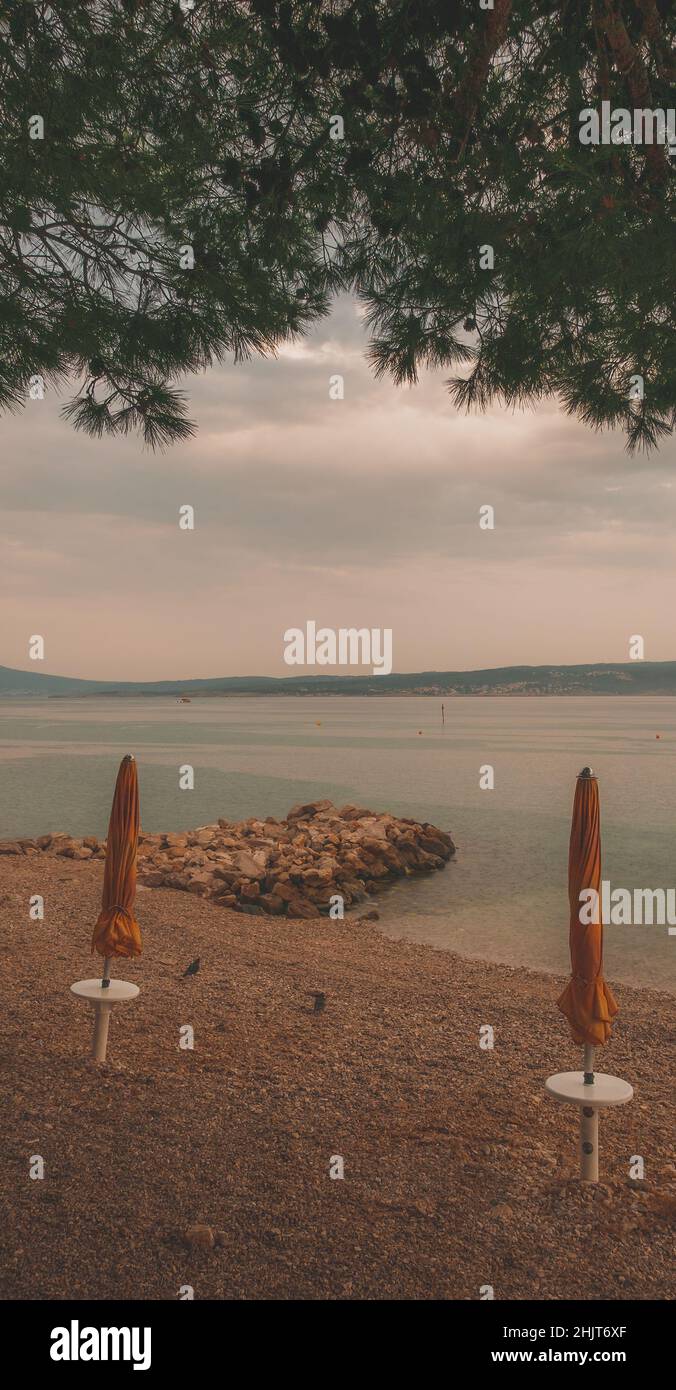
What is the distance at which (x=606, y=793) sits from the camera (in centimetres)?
3884

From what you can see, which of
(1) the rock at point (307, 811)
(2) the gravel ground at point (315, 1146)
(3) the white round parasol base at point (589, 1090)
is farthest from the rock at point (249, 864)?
(3) the white round parasol base at point (589, 1090)

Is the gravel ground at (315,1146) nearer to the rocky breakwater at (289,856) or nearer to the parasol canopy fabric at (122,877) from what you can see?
the parasol canopy fabric at (122,877)

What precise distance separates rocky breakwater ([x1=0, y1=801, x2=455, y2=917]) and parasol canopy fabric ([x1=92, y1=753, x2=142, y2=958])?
7.92 m

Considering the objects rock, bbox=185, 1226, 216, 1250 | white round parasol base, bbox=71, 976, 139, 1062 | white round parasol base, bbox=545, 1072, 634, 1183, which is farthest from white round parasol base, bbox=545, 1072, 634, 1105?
white round parasol base, bbox=71, 976, 139, 1062

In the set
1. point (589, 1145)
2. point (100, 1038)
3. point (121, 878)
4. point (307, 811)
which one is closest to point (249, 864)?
point (307, 811)

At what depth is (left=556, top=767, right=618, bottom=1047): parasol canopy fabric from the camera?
4.47m

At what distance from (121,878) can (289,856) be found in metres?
11.1

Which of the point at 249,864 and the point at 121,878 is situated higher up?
the point at 121,878

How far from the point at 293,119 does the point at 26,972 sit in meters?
7.54

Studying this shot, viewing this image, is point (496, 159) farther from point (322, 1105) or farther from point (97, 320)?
point (322, 1105)

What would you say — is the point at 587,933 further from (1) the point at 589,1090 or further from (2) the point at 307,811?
(2) the point at 307,811

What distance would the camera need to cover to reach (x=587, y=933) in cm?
453
